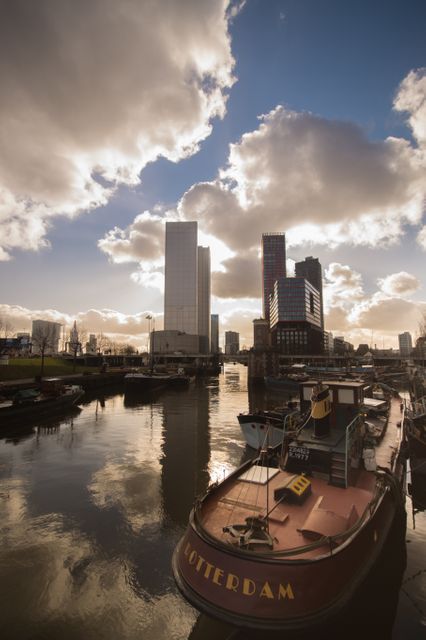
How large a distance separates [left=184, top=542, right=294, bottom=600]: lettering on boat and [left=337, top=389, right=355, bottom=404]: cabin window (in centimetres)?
810

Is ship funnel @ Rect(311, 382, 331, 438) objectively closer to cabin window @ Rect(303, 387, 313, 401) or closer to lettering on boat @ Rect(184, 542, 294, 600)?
cabin window @ Rect(303, 387, 313, 401)

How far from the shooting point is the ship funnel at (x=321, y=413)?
12711 millimetres

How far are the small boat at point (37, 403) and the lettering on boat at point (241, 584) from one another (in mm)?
33293

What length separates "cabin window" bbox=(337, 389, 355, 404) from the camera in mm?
13517

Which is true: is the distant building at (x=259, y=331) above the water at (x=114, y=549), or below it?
above

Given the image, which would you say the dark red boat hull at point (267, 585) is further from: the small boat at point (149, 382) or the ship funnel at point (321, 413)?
the small boat at point (149, 382)

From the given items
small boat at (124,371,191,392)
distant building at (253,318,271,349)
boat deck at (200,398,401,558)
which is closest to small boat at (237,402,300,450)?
boat deck at (200,398,401,558)

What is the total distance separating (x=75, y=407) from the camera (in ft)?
154

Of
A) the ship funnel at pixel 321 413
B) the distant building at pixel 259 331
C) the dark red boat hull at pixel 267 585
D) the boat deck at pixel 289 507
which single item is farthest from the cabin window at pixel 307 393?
the distant building at pixel 259 331

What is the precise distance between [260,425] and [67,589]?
679 inches

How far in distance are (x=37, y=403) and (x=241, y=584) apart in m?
38.1

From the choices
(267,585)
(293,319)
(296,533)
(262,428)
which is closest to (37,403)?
(262,428)

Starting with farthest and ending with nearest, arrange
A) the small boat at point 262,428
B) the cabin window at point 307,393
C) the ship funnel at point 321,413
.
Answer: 1. the small boat at point 262,428
2. the cabin window at point 307,393
3. the ship funnel at point 321,413

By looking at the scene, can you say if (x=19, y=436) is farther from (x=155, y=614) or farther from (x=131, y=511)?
(x=155, y=614)
